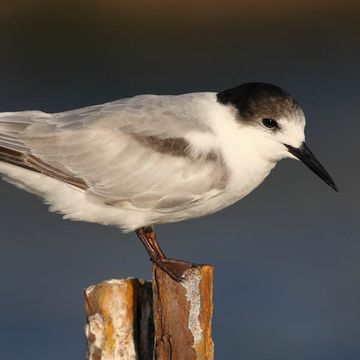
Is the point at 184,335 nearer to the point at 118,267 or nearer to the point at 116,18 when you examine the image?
the point at 118,267

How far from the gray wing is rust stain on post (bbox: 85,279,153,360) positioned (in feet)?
2.37

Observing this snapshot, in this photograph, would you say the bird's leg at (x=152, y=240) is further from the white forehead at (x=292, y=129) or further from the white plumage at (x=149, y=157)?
the white forehead at (x=292, y=129)

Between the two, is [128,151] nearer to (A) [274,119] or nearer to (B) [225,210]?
(A) [274,119]

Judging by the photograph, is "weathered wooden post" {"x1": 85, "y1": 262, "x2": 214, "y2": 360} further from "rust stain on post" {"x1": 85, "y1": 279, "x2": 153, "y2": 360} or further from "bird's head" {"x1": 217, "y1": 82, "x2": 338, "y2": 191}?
"bird's head" {"x1": 217, "y1": 82, "x2": 338, "y2": 191}

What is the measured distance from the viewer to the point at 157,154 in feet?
19.9

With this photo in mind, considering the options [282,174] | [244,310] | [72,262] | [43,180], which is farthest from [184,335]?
[282,174]

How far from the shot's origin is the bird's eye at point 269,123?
19.6 ft

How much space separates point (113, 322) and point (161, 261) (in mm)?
513

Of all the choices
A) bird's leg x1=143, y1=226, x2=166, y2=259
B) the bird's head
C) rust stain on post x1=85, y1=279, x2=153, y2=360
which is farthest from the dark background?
rust stain on post x1=85, y1=279, x2=153, y2=360

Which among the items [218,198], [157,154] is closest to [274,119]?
[218,198]

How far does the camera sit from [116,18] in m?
14.7

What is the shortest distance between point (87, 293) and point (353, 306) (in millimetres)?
4555

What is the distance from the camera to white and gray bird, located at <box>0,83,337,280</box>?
19.6 ft

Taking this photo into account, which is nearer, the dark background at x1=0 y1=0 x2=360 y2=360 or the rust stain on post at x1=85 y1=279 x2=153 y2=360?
the rust stain on post at x1=85 y1=279 x2=153 y2=360
